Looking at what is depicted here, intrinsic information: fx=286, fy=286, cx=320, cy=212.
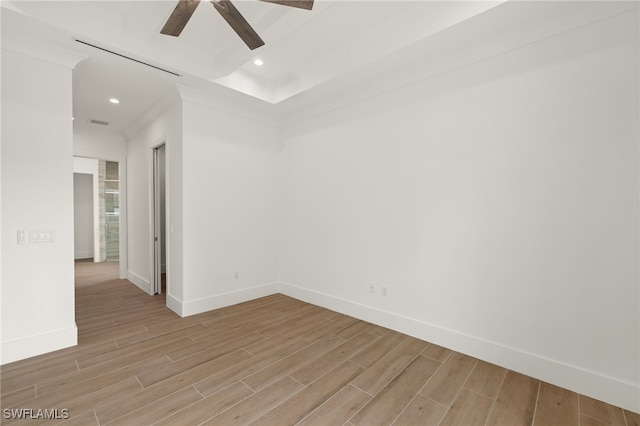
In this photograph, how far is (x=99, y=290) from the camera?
4.89 m

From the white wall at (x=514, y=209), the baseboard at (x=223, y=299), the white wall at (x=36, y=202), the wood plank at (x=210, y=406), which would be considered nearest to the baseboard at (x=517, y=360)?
the white wall at (x=514, y=209)

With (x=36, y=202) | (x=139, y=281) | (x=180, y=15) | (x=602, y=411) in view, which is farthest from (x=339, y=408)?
(x=139, y=281)

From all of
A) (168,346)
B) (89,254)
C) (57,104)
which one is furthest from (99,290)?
(89,254)

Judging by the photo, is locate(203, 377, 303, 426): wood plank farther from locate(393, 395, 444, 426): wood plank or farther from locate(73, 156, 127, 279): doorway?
locate(73, 156, 127, 279): doorway

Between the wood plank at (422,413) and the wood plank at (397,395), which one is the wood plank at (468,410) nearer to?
the wood plank at (422,413)

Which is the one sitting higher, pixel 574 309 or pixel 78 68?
pixel 78 68

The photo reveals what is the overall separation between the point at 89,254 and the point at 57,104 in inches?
293

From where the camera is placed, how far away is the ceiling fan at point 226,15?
194cm

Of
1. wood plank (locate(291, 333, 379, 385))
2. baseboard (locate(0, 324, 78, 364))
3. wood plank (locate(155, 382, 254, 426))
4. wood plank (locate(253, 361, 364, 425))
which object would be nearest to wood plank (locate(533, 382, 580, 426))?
wood plank (locate(253, 361, 364, 425))

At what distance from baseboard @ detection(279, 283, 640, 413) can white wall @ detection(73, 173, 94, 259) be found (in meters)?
8.55

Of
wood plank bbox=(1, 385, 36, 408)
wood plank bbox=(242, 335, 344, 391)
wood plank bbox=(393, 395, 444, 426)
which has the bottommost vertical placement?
wood plank bbox=(393, 395, 444, 426)

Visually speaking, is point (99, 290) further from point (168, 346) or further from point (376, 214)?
point (376, 214)

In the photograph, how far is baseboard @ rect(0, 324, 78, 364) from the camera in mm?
2540

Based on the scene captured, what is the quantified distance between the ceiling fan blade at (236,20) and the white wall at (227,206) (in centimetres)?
178
